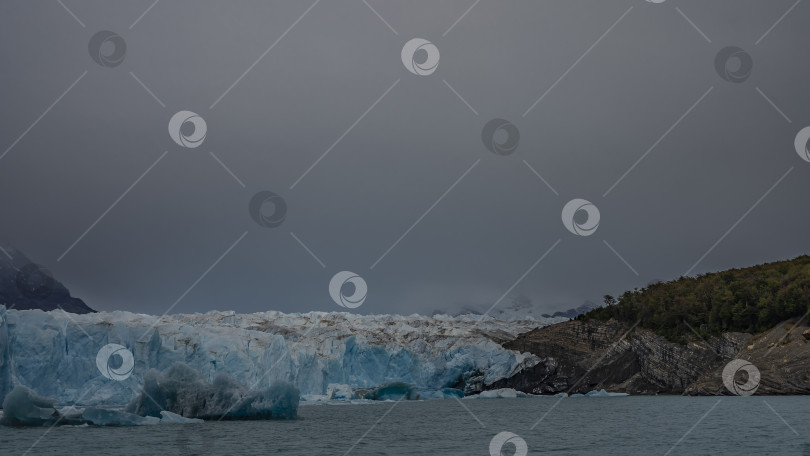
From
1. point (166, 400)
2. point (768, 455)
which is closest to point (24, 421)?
point (166, 400)

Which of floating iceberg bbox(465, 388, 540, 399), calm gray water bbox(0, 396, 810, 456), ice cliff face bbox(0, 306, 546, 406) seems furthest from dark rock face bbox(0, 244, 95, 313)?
calm gray water bbox(0, 396, 810, 456)

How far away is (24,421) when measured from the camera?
1524 inches

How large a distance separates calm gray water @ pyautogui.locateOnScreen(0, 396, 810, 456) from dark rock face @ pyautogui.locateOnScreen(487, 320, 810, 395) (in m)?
31.0

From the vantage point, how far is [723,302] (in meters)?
94.7

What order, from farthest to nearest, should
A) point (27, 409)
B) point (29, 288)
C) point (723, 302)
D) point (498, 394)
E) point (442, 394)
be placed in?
1. point (29, 288)
2. point (723, 302)
3. point (498, 394)
4. point (442, 394)
5. point (27, 409)

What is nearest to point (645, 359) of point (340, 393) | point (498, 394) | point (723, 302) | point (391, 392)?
point (723, 302)

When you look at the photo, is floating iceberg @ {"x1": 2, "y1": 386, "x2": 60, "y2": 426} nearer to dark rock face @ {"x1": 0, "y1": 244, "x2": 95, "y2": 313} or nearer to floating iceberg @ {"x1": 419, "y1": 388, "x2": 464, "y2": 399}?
floating iceberg @ {"x1": 419, "y1": 388, "x2": 464, "y2": 399}

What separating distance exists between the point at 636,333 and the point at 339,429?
226 feet

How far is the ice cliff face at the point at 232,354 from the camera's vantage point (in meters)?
54.8

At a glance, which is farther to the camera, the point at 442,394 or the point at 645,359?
the point at 645,359

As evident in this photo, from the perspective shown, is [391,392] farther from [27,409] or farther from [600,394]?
[27,409]

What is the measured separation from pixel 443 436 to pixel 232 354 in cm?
3161

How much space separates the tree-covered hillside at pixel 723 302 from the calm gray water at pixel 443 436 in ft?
133

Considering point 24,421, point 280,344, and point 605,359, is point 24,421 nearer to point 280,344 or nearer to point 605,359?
point 280,344
